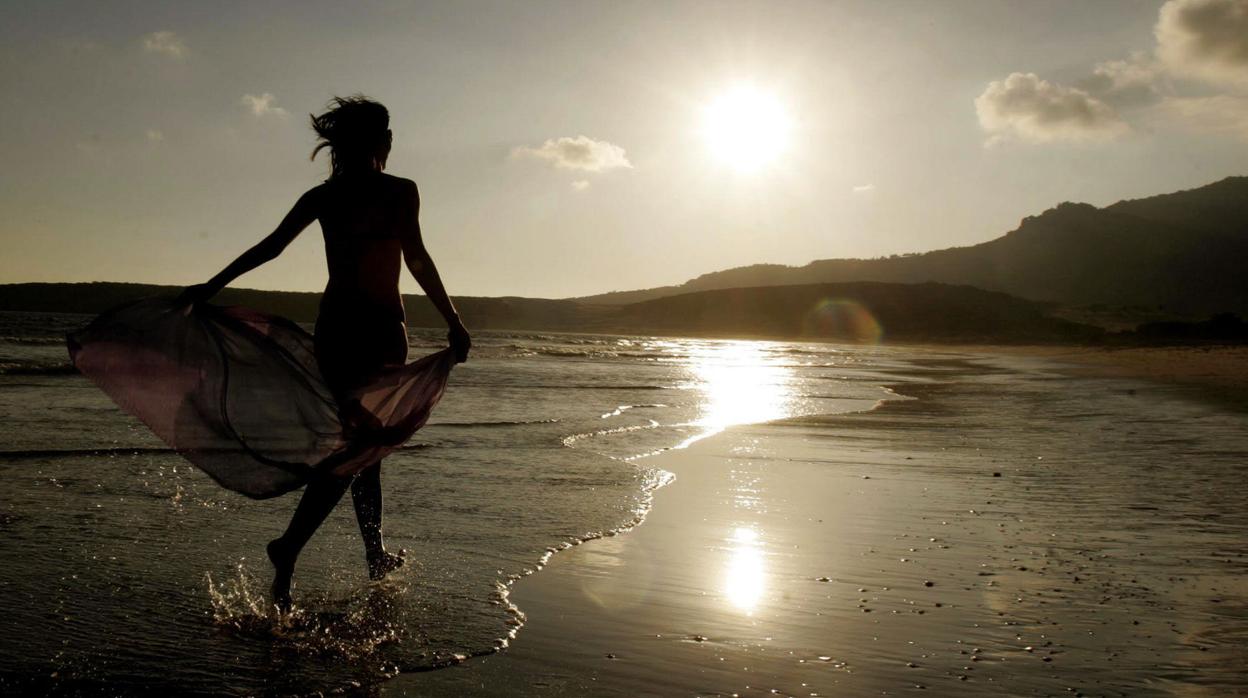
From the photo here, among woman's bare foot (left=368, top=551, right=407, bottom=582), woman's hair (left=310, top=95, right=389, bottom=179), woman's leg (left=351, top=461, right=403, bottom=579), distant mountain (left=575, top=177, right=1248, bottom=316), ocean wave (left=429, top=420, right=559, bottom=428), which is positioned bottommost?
ocean wave (left=429, top=420, right=559, bottom=428)

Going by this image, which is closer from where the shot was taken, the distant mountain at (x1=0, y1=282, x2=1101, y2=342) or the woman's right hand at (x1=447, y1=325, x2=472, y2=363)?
the woman's right hand at (x1=447, y1=325, x2=472, y2=363)

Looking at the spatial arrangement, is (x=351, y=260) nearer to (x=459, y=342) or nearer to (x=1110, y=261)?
(x=459, y=342)

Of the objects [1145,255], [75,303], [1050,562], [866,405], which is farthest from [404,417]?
[1145,255]

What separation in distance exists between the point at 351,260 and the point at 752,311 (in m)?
98.2

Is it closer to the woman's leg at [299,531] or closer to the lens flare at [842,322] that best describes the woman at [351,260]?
the woman's leg at [299,531]

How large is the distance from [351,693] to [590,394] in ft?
50.0

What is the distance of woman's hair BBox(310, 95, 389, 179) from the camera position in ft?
13.3

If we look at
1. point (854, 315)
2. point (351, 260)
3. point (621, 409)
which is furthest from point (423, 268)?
point (854, 315)

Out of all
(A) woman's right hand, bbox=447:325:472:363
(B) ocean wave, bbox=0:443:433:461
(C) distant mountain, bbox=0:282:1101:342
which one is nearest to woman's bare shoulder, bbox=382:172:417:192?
(A) woman's right hand, bbox=447:325:472:363

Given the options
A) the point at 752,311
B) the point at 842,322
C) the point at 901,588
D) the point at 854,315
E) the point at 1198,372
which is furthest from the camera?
the point at 752,311

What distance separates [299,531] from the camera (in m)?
3.93

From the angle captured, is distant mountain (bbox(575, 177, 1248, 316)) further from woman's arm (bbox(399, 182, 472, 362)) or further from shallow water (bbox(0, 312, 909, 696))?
woman's arm (bbox(399, 182, 472, 362))

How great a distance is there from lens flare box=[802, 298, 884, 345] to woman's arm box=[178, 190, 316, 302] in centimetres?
8292

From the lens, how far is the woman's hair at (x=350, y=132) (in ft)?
13.3
